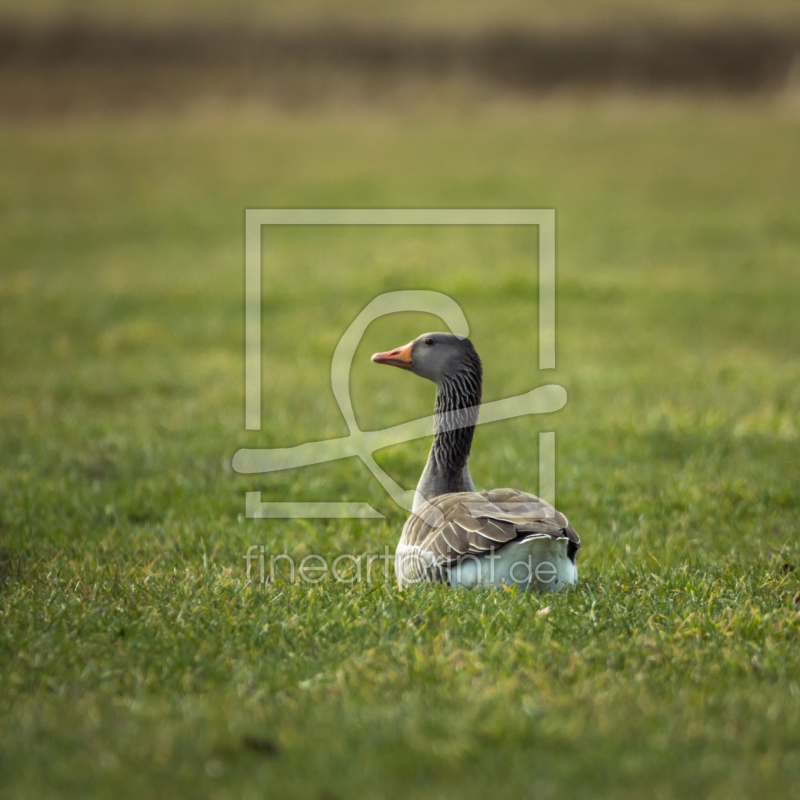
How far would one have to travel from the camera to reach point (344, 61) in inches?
1516

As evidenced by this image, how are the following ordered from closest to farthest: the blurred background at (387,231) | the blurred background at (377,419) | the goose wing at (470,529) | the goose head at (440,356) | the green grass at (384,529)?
1. the green grass at (384,529)
2. the blurred background at (377,419)
3. the goose wing at (470,529)
4. the goose head at (440,356)
5. the blurred background at (387,231)

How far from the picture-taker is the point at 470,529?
5.00 metres

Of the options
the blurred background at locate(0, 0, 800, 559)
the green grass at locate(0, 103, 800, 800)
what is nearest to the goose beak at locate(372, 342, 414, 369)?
the green grass at locate(0, 103, 800, 800)

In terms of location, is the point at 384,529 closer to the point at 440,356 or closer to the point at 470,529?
the point at 440,356

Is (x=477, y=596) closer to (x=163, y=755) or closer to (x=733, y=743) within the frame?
(x=733, y=743)

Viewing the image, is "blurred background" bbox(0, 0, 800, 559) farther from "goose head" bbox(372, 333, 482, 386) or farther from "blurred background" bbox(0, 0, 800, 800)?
"goose head" bbox(372, 333, 482, 386)

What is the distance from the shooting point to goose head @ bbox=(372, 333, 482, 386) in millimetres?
6148

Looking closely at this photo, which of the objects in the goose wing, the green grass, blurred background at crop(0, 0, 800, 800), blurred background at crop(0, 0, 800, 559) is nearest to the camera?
the green grass

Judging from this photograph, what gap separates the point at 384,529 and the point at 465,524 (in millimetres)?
2064

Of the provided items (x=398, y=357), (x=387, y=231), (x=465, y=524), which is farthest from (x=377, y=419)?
(x=387, y=231)

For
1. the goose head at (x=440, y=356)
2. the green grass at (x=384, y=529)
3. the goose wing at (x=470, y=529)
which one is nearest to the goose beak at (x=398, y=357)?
the goose head at (x=440, y=356)

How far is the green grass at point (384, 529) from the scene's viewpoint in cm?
340

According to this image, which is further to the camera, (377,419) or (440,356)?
(377,419)

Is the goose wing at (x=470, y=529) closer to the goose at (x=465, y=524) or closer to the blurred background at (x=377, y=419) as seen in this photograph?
the goose at (x=465, y=524)
